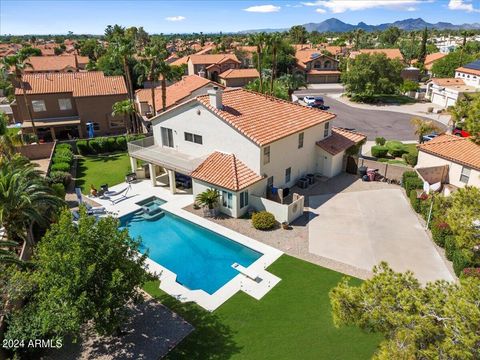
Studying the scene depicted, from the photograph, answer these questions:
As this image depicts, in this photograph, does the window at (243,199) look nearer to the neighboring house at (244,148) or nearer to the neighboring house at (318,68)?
the neighboring house at (244,148)

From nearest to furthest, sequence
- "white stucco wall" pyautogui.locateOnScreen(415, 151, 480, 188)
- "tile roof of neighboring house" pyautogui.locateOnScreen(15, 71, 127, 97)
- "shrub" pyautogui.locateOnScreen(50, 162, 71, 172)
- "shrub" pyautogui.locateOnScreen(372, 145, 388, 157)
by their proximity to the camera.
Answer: "white stucco wall" pyautogui.locateOnScreen(415, 151, 480, 188) → "shrub" pyautogui.locateOnScreen(50, 162, 71, 172) → "shrub" pyautogui.locateOnScreen(372, 145, 388, 157) → "tile roof of neighboring house" pyautogui.locateOnScreen(15, 71, 127, 97)

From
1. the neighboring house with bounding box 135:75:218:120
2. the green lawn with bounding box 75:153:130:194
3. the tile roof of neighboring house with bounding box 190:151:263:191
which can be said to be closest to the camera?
the tile roof of neighboring house with bounding box 190:151:263:191

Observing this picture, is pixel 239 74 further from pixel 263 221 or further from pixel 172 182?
pixel 263 221

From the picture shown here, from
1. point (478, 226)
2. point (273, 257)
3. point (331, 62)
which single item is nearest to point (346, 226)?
point (273, 257)

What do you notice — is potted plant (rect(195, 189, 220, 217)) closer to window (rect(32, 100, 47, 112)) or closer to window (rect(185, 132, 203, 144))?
window (rect(185, 132, 203, 144))

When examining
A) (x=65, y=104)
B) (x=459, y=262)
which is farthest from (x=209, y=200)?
(x=65, y=104)

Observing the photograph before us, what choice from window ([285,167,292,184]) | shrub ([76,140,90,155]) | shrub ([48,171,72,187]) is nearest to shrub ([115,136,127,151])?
shrub ([76,140,90,155])
